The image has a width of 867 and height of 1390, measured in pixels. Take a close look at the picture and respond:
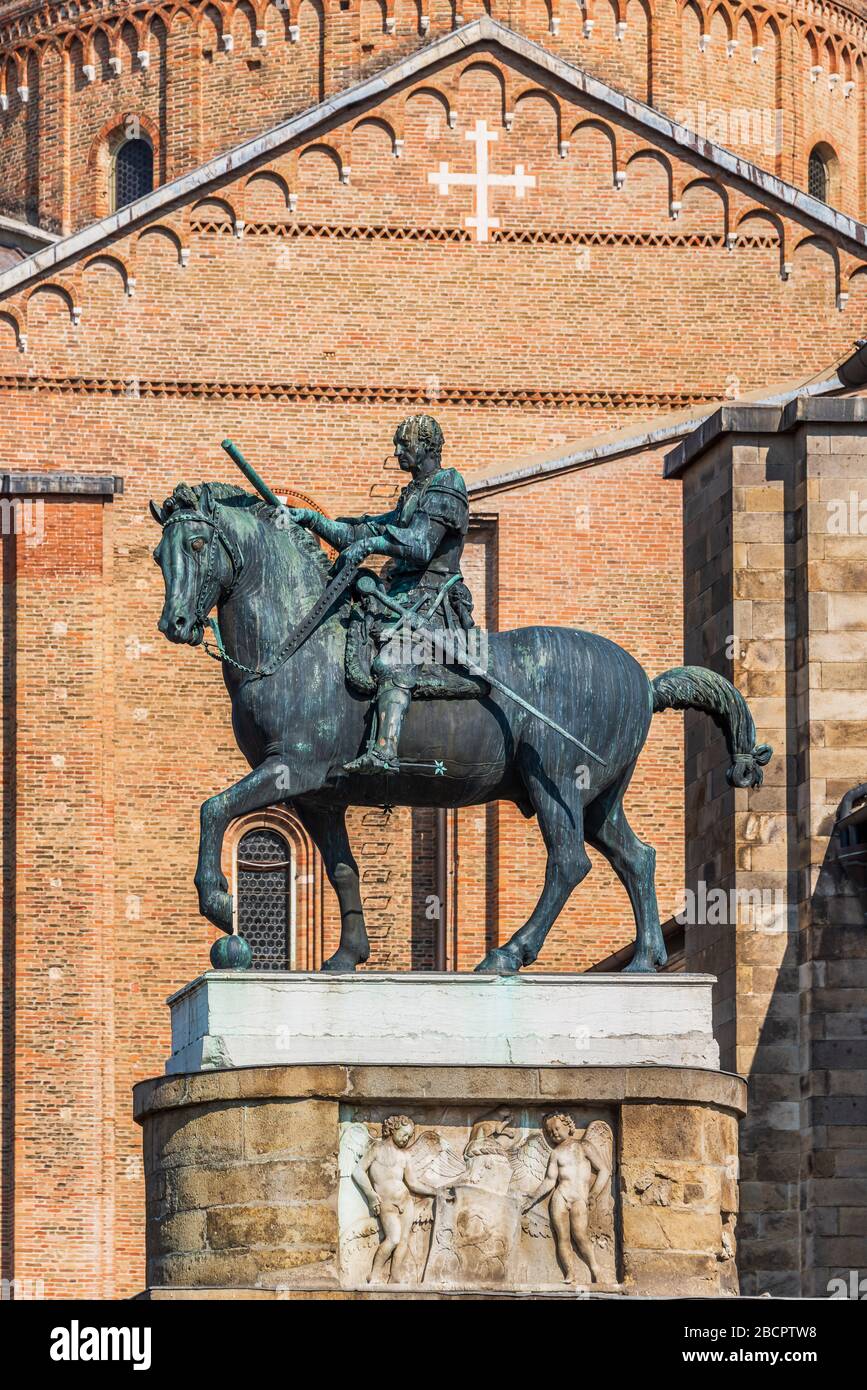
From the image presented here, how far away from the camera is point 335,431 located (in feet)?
123

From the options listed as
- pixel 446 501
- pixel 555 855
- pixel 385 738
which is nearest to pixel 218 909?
pixel 385 738

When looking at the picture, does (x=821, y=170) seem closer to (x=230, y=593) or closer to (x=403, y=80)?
(x=403, y=80)

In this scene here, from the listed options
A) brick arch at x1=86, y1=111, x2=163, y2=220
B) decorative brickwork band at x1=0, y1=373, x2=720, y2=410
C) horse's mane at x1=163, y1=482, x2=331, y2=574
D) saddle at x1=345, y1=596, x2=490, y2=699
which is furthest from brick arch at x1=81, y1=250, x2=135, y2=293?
saddle at x1=345, y1=596, x2=490, y2=699

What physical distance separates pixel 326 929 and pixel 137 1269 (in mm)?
4182

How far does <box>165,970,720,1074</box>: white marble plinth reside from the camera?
18000 mm

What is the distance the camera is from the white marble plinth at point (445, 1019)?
59.1 ft

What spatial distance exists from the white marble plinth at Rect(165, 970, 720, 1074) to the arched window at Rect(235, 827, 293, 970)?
→ 18000mm

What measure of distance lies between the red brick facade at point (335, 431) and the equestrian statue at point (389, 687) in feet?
49.9

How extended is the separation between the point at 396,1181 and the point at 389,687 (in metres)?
2.61

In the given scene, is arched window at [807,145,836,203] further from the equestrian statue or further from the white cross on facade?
the equestrian statue
